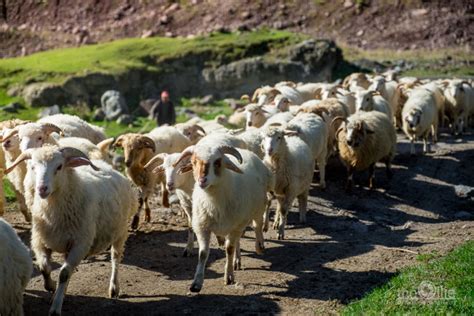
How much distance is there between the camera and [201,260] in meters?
8.35

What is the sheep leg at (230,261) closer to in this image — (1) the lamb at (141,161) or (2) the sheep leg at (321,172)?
(1) the lamb at (141,161)

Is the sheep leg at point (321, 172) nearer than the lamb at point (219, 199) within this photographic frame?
No

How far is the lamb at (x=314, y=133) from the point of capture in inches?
537

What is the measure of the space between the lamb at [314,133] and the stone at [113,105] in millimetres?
9815

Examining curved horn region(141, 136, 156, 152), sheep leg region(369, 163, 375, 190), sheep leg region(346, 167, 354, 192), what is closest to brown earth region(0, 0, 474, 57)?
sheep leg region(369, 163, 375, 190)

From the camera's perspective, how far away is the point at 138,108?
2508 cm

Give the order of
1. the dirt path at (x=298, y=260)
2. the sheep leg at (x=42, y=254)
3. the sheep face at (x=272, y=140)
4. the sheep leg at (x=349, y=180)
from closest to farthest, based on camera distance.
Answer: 1. the sheep leg at (x=42, y=254)
2. the dirt path at (x=298, y=260)
3. the sheep face at (x=272, y=140)
4. the sheep leg at (x=349, y=180)

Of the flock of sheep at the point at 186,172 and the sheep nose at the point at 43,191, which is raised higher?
the sheep nose at the point at 43,191

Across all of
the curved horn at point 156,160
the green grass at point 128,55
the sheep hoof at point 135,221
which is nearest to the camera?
the curved horn at point 156,160

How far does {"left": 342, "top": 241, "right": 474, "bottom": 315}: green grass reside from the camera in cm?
692

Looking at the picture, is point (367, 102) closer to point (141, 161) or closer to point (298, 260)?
point (141, 161)

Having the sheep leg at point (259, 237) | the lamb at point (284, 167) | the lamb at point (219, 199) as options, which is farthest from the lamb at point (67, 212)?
the lamb at point (284, 167)

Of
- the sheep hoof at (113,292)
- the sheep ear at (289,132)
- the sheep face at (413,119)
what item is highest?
the sheep ear at (289,132)

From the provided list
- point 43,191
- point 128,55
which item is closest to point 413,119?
point 43,191
